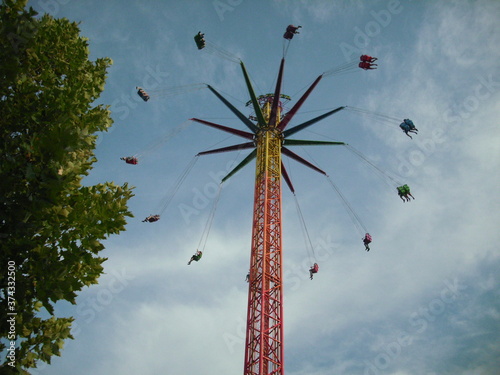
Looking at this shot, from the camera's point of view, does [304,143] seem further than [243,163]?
No

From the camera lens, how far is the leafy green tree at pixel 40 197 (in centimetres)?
551

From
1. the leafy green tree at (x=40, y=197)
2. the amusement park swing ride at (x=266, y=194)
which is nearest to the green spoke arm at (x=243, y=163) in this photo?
the amusement park swing ride at (x=266, y=194)

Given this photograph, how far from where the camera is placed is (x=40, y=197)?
554 cm

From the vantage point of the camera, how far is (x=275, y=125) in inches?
1025

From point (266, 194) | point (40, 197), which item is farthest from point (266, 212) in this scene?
point (40, 197)

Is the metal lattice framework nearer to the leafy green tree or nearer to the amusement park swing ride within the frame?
the amusement park swing ride

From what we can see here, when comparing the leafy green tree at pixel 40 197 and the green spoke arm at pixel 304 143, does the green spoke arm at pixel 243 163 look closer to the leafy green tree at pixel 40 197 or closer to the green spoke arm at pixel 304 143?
the green spoke arm at pixel 304 143

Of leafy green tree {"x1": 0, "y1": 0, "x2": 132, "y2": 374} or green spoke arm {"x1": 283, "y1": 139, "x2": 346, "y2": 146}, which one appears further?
green spoke arm {"x1": 283, "y1": 139, "x2": 346, "y2": 146}

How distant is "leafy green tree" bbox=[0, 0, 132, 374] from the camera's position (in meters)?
5.51

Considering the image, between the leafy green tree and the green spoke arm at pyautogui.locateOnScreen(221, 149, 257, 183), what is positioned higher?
the green spoke arm at pyautogui.locateOnScreen(221, 149, 257, 183)

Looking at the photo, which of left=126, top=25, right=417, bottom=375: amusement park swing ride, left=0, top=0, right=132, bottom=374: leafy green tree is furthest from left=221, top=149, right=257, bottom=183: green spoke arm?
left=0, top=0, right=132, bottom=374: leafy green tree

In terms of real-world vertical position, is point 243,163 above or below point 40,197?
above

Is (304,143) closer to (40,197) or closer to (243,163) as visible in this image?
(243,163)

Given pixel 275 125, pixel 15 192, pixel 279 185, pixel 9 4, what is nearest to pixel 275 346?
pixel 279 185
